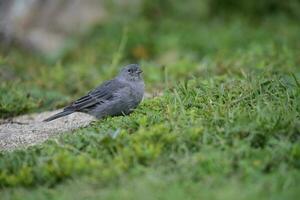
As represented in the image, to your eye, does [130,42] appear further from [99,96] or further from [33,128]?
[33,128]

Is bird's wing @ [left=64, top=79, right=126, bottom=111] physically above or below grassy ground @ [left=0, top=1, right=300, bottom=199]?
above

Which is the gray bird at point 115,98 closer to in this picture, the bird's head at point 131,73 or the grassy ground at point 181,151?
the bird's head at point 131,73

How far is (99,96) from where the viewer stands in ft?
22.9

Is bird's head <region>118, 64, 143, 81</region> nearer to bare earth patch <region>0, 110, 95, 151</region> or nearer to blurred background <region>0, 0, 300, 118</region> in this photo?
bare earth patch <region>0, 110, 95, 151</region>

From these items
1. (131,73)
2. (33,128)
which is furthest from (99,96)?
(33,128)

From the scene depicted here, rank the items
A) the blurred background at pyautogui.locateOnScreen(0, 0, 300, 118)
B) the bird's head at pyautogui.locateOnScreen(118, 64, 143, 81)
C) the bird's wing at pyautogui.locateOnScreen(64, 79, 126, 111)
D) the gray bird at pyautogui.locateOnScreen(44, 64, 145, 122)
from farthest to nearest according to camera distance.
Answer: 1. the blurred background at pyautogui.locateOnScreen(0, 0, 300, 118)
2. the bird's head at pyautogui.locateOnScreen(118, 64, 143, 81)
3. the bird's wing at pyautogui.locateOnScreen(64, 79, 126, 111)
4. the gray bird at pyautogui.locateOnScreen(44, 64, 145, 122)

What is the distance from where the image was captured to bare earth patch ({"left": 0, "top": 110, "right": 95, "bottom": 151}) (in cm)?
623

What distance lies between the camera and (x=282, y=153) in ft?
15.7

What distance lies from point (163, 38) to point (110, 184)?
7318 millimetres

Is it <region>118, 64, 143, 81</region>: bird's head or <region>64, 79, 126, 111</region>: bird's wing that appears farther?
<region>118, 64, 143, 81</region>: bird's head

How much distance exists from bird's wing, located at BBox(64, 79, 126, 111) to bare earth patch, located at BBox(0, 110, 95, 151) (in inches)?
7.1

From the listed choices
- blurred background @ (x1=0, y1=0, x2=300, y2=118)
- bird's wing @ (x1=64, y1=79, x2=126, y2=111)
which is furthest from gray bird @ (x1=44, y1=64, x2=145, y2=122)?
blurred background @ (x1=0, y1=0, x2=300, y2=118)

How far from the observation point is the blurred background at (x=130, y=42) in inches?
346

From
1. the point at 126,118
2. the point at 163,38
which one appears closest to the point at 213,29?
the point at 163,38
